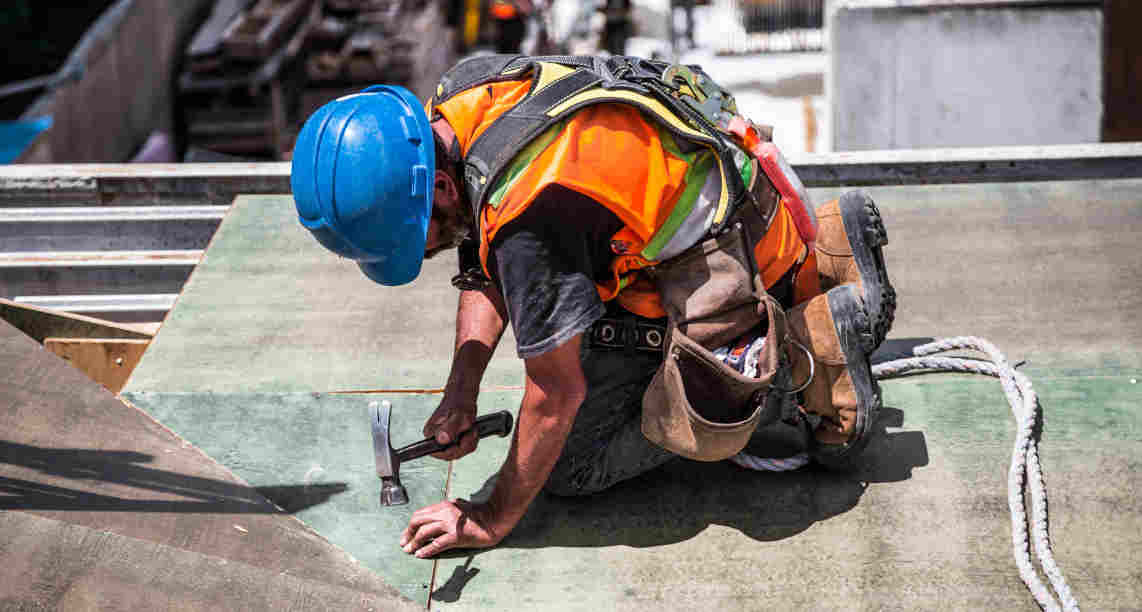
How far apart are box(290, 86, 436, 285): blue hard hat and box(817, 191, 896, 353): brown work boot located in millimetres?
1258

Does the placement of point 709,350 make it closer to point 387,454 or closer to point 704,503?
point 704,503

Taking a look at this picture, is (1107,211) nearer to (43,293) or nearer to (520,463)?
(520,463)

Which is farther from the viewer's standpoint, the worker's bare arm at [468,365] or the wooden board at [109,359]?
the wooden board at [109,359]

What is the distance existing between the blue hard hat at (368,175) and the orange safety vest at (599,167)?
0.47 ft

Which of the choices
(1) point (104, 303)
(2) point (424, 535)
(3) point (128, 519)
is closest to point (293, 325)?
(1) point (104, 303)

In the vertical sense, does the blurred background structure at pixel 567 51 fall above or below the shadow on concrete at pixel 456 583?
below

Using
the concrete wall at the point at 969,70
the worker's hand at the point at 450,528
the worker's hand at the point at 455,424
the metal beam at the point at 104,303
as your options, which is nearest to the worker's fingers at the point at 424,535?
the worker's hand at the point at 450,528

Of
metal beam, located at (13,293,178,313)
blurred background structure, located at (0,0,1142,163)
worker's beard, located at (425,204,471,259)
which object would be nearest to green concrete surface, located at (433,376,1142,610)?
worker's beard, located at (425,204,471,259)

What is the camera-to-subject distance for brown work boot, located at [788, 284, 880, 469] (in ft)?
9.95

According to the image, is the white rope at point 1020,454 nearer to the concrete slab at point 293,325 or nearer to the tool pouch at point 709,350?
the tool pouch at point 709,350

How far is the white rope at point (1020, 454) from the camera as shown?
8.82ft

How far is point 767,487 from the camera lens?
10.3 ft

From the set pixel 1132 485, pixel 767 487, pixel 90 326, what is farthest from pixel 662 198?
pixel 90 326

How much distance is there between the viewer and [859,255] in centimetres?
324
